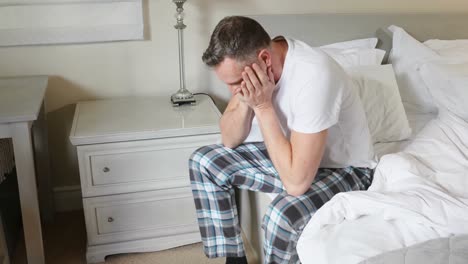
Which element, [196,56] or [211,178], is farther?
[196,56]

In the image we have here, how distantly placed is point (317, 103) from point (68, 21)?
1.29 meters

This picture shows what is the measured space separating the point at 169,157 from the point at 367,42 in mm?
1043

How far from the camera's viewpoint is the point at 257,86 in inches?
60.5

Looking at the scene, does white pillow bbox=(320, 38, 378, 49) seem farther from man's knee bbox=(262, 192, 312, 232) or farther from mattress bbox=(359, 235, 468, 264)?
mattress bbox=(359, 235, 468, 264)

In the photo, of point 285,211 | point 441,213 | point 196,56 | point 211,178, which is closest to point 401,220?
point 441,213

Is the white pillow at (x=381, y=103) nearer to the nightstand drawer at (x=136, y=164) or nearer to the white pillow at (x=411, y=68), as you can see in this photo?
the white pillow at (x=411, y=68)

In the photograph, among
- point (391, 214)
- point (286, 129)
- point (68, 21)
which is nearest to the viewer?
point (391, 214)

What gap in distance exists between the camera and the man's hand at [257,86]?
153 centimetres

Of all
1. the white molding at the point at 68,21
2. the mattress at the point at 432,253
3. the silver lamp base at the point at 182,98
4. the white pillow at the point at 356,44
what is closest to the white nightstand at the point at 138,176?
the silver lamp base at the point at 182,98

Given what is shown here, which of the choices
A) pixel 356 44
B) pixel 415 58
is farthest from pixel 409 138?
pixel 356 44

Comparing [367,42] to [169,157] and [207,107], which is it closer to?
[207,107]

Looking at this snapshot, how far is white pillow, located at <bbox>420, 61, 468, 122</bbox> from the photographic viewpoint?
2.13m

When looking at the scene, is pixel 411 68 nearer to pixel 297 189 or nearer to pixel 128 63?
pixel 297 189

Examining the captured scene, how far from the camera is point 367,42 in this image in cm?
243
